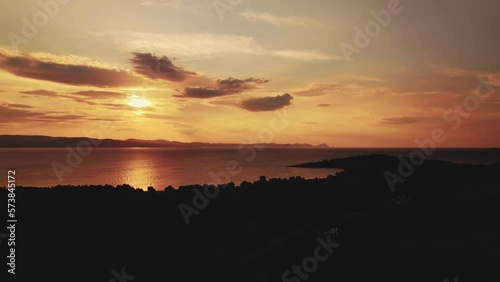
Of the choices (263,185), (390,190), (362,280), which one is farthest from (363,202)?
(362,280)

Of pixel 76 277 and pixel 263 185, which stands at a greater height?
pixel 263 185

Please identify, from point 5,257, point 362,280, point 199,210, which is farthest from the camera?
point 199,210

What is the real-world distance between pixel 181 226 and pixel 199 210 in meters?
2.07

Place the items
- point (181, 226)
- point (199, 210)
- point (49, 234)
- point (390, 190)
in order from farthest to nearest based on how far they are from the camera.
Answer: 1. point (390, 190)
2. point (199, 210)
3. point (181, 226)
4. point (49, 234)

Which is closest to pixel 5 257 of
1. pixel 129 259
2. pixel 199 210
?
pixel 129 259

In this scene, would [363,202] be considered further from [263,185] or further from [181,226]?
[181,226]

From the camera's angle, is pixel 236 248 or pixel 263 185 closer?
pixel 236 248

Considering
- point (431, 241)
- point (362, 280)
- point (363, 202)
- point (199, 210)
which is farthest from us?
point (363, 202)

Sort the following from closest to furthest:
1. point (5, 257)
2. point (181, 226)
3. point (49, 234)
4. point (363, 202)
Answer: point (5, 257)
point (49, 234)
point (181, 226)
point (363, 202)

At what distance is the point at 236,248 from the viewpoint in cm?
1252

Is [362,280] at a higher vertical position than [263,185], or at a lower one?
lower

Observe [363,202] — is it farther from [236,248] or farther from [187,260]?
[187,260]

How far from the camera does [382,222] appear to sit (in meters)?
12.6

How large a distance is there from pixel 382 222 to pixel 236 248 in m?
5.80
